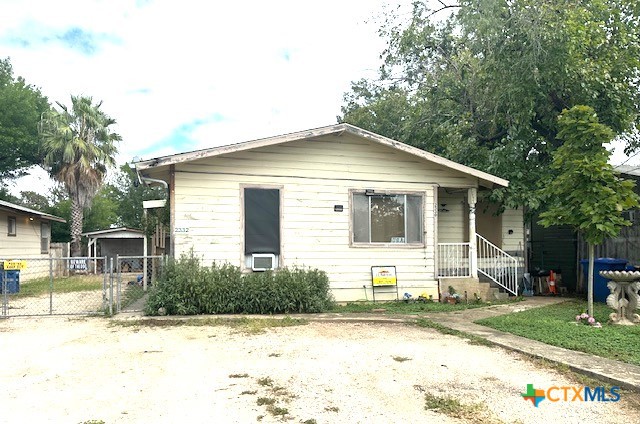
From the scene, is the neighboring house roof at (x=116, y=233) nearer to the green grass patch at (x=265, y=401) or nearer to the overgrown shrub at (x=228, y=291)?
the overgrown shrub at (x=228, y=291)

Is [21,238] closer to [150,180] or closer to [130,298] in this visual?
[130,298]

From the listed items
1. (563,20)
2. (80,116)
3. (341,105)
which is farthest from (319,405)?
(341,105)

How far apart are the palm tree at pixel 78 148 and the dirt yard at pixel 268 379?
1843cm

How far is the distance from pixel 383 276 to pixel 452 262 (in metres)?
2.04

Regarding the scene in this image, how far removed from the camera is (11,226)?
704 inches

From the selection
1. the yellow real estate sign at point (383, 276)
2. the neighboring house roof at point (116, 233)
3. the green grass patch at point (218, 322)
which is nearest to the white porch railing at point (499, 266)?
the yellow real estate sign at point (383, 276)

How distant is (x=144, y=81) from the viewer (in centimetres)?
1830

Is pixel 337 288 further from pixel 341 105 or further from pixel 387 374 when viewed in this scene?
pixel 341 105

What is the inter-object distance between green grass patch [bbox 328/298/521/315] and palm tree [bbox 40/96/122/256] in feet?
62.7

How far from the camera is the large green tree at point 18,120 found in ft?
88.1

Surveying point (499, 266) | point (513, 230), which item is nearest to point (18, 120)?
point (513, 230)

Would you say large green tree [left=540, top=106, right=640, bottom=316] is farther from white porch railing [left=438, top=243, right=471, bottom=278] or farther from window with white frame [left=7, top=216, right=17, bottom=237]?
window with white frame [left=7, top=216, right=17, bottom=237]

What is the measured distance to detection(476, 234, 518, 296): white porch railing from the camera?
11820 mm

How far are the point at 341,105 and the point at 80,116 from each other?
48.5 ft
